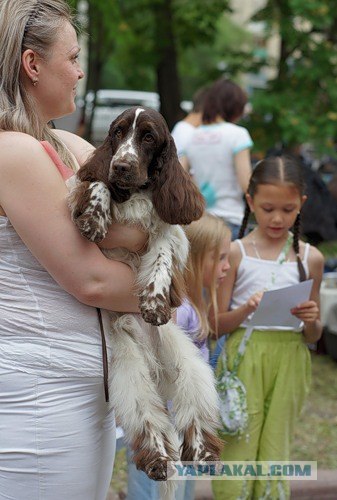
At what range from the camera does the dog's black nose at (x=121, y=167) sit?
8.84ft

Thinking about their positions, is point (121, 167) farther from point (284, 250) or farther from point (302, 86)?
point (302, 86)

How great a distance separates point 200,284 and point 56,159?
174 centimetres

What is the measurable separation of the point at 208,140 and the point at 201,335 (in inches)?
143

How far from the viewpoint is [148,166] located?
9.29ft

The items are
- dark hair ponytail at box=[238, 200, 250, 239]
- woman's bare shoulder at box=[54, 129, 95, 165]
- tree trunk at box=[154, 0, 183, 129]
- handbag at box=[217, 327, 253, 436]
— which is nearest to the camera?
woman's bare shoulder at box=[54, 129, 95, 165]

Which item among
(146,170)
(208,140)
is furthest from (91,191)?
(208,140)

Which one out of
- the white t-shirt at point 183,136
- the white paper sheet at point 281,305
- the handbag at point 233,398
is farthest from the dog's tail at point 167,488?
the white t-shirt at point 183,136

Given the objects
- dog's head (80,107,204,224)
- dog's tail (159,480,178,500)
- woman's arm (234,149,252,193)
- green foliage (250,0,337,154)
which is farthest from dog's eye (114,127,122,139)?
green foliage (250,0,337,154)

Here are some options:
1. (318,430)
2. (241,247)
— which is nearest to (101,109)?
(318,430)

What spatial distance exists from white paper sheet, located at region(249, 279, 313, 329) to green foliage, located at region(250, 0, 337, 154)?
6.73 metres

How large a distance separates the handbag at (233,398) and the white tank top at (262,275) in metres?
0.24

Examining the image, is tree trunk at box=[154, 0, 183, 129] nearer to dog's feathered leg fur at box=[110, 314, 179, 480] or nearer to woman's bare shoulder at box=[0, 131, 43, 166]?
dog's feathered leg fur at box=[110, 314, 179, 480]

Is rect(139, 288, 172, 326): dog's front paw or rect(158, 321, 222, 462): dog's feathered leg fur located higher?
rect(139, 288, 172, 326): dog's front paw

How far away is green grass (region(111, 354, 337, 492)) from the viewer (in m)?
5.93
